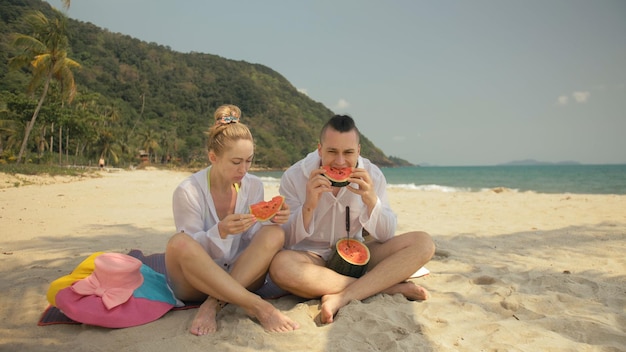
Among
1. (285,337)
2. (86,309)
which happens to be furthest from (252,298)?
(86,309)

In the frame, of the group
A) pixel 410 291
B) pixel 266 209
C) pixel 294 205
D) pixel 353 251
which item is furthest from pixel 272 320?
pixel 410 291

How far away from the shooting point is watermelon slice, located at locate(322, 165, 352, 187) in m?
3.03

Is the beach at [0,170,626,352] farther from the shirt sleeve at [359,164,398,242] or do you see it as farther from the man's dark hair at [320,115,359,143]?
the man's dark hair at [320,115,359,143]

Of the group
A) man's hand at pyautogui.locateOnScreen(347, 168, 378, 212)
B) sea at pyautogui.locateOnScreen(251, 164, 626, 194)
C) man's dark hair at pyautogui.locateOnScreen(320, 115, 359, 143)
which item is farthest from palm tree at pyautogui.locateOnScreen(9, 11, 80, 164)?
man's hand at pyautogui.locateOnScreen(347, 168, 378, 212)

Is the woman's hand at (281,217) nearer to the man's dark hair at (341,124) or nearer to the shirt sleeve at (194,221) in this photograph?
the shirt sleeve at (194,221)

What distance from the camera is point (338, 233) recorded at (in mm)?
3469

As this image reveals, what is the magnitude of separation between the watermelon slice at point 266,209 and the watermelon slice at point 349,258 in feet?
2.14

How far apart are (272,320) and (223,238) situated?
0.74m

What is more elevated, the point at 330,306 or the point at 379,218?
the point at 379,218

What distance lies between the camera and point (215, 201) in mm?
3316

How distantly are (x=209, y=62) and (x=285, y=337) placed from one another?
110893 millimetres

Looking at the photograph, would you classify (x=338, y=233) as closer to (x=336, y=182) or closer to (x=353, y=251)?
(x=353, y=251)

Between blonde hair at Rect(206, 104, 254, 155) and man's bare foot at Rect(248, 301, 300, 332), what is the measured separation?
131 centimetres

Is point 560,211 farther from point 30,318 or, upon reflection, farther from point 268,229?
point 30,318
